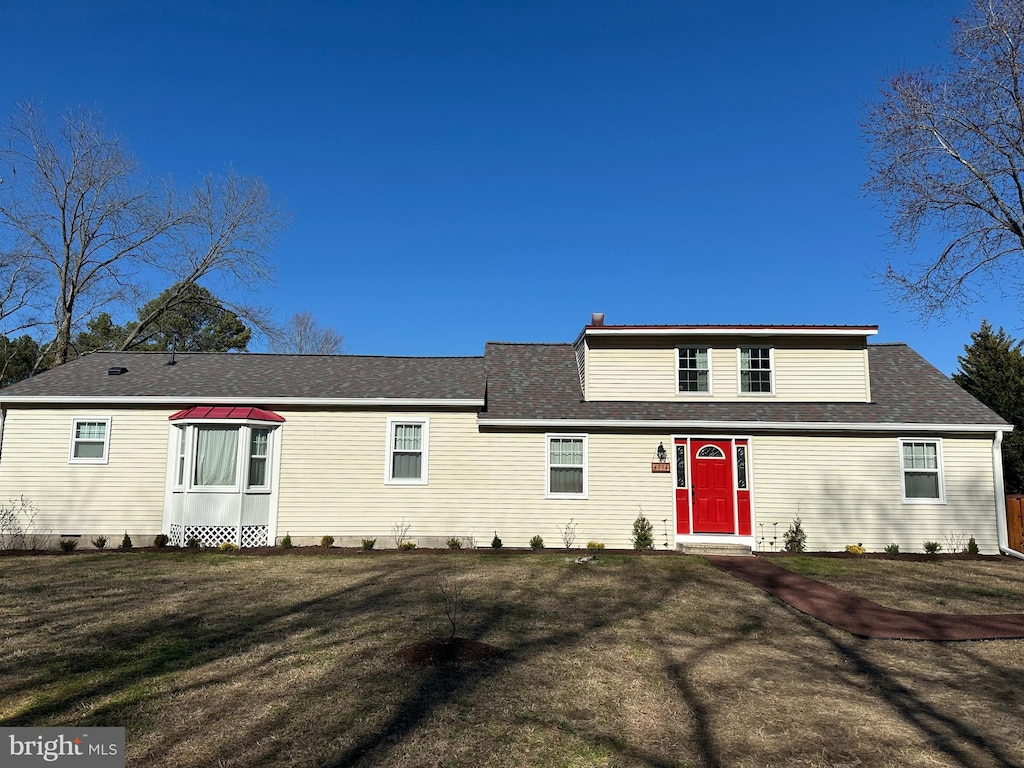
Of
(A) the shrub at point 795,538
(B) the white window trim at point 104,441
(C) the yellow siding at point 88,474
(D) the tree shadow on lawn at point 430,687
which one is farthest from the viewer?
(B) the white window trim at point 104,441

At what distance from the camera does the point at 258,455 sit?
14938mm

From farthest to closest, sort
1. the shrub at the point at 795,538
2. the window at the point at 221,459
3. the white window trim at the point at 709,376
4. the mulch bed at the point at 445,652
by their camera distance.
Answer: the white window trim at the point at 709,376 → the shrub at the point at 795,538 → the window at the point at 221,459 → the mulch bed at the point at 445,652

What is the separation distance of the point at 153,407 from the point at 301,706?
1250cm

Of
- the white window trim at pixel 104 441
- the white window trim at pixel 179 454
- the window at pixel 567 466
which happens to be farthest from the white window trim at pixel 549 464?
the white window trim at pixel 104 441

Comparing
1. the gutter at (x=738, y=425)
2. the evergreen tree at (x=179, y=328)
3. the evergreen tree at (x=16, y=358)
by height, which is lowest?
the gutter at (x=738, y=425)

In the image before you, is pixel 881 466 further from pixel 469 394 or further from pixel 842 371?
pixel 469 394

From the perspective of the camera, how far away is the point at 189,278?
29656 millimetres

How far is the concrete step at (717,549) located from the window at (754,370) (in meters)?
4.04

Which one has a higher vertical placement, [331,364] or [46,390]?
[331,364]

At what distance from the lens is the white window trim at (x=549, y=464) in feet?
49.1

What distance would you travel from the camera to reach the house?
48.4ft

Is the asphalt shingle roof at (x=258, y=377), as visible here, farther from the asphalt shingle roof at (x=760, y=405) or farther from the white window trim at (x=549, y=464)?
the white window trim at (x=549, y=464)

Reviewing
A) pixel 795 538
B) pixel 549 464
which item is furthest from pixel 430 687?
pixel 795 538

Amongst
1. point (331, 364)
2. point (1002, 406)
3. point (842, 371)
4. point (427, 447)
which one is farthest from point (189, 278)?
point (1002, 406)
